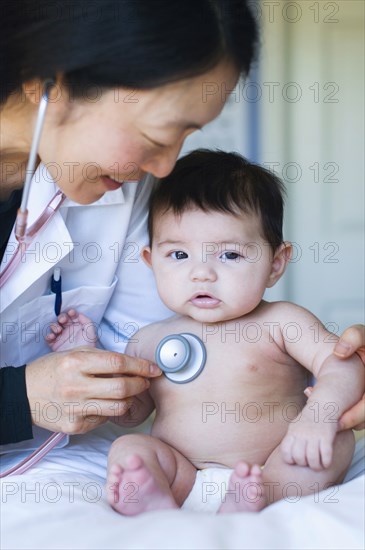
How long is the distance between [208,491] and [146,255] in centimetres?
47

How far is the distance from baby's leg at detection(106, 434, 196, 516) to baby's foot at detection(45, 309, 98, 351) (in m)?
0.28

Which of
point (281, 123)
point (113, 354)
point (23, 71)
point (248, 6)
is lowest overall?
point (113, 354)

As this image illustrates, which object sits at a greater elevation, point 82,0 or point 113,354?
point 82,0

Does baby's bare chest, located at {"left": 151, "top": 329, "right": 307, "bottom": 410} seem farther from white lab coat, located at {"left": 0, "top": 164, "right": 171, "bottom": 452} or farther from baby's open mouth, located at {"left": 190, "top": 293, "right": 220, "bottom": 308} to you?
white lab coat, located at {"left": 0, "top": 164, "right": 171, "bottom": 452}

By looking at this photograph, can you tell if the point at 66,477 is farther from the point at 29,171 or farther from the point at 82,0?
the point at 82,0

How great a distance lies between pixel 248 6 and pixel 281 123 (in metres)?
2.28

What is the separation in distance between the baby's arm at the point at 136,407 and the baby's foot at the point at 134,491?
303 millimetres

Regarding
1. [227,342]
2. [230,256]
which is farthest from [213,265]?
[227,342]

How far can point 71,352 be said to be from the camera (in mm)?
1171

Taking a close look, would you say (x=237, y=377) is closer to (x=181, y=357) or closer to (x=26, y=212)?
(x=181, y=357)

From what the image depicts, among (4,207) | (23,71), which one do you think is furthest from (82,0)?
(4,207)

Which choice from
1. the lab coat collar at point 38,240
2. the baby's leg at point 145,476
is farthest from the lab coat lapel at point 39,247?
the baby's leg at point 145,476

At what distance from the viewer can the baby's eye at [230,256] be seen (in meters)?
1.32

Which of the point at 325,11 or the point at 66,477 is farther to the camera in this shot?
the point at 325,11
